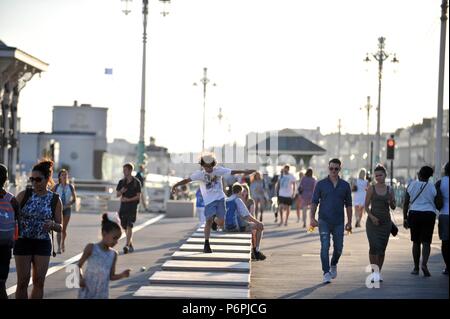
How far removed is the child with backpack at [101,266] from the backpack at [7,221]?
1498 millimetres

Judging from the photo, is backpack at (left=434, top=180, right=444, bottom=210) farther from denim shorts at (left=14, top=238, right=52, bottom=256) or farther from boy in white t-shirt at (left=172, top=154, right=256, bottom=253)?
denim shorts at (left=14, top=238, right=52, bottom=256)

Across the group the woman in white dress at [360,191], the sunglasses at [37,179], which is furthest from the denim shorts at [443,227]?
the woman in white dress at [360,191]

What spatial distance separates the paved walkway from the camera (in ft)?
42.8

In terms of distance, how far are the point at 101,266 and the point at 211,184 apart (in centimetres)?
711

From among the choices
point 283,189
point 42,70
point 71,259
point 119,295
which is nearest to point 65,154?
point 42,70

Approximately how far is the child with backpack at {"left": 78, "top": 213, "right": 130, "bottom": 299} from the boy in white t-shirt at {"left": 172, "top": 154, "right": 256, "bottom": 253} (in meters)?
6.55

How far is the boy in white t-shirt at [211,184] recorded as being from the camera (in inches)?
605

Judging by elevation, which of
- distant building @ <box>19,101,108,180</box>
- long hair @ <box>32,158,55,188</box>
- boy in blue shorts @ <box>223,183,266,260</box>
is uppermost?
distant building @ <box>19,101,108,180</box>

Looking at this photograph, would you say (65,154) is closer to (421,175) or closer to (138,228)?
(138,228)

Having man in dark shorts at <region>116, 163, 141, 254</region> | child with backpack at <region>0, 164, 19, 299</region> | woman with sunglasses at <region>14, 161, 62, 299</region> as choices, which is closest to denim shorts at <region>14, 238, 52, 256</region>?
woman with sunglasses at <region>14, 161, 62, 299</region>

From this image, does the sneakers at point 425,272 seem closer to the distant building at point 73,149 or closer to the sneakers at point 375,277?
the sneakers at point 375,277

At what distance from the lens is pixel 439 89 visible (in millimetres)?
31766

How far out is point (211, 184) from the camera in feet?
51.0

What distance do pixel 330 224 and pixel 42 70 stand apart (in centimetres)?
4126
